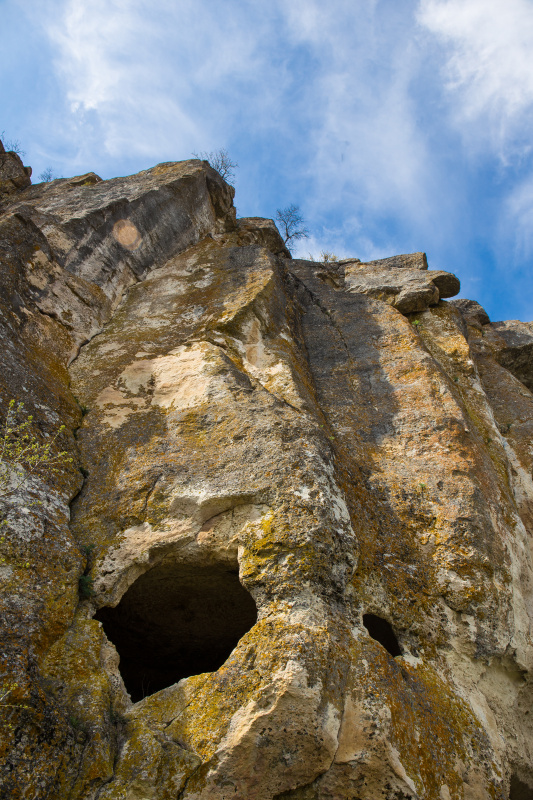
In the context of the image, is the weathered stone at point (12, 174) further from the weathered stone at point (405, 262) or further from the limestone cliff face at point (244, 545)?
the weathered stone at point (405, 262)

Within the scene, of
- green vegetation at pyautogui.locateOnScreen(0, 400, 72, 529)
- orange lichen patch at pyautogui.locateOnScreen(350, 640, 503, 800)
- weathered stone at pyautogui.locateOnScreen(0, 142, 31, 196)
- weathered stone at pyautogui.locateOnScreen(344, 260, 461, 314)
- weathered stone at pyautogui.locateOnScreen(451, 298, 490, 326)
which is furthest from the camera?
weathered stone at pyautogui.locateOnScreen(451, 298, 490, 326)

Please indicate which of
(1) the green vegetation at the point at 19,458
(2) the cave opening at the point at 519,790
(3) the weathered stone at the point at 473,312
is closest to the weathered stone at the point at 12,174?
→ (1) the green vegetation at the point at 19,458

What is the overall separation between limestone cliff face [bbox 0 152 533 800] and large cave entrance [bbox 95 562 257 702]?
4 cm

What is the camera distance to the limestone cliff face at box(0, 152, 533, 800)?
4125 mm

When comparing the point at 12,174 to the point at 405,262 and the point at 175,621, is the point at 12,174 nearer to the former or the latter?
the point at 405,262

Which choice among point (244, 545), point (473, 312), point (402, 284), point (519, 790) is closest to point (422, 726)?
point (519, 790)

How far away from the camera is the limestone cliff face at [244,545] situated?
412 cm

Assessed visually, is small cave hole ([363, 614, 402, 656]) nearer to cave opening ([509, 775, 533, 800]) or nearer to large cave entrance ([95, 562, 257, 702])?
large cave entrance ([95, 562, 257, 702])

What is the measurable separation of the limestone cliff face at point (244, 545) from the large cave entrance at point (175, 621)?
4cm

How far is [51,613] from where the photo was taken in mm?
4426

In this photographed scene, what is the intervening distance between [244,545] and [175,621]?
268cm

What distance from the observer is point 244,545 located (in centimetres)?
530

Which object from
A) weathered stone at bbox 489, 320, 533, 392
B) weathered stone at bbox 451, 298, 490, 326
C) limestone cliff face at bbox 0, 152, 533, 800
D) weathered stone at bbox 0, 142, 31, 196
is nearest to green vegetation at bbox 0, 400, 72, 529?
limestone cliff face at bbox 0, 152, 533, 800

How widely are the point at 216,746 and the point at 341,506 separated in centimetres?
275
